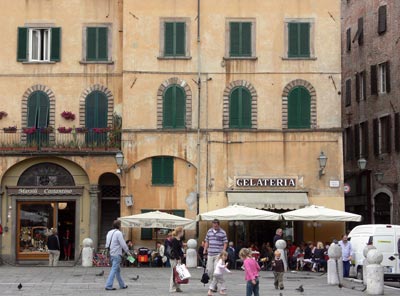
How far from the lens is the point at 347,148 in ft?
179

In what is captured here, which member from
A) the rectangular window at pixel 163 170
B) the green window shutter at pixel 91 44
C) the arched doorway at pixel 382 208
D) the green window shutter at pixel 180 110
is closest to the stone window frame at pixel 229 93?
the green window shutter at pixel 180 110

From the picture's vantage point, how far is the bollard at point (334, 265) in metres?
27.5

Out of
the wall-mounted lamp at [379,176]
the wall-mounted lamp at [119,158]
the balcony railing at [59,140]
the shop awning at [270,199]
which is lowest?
the shop awning at [270,199]

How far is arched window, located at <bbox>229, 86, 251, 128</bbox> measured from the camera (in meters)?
40.6

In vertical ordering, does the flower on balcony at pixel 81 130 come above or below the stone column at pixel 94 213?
above

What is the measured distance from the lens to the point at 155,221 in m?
37.8

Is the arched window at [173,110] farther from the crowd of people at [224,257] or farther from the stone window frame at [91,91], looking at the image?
the crowd of people at [224,257]

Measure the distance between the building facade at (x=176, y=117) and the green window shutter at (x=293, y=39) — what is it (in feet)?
0.32

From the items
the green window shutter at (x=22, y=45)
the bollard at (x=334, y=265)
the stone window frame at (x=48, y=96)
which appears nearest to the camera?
the bollard at (x=334, y=265)

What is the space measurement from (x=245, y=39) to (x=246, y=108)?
2998mm

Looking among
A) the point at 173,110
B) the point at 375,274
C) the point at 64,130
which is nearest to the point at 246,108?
the point at 173,110

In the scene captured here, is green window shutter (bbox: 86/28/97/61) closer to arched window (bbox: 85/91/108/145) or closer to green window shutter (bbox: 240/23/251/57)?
arched window (bbox: 85/91/108/145)

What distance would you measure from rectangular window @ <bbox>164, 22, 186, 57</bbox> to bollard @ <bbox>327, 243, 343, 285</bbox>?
600 inches

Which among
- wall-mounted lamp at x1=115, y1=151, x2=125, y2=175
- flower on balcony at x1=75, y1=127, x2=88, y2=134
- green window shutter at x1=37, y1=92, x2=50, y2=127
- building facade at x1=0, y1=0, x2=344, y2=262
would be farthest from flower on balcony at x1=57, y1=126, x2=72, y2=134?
wall-mounted lamp at x1=115, y1=151, x2=125, y2=175
